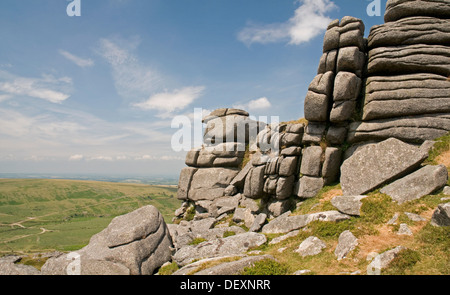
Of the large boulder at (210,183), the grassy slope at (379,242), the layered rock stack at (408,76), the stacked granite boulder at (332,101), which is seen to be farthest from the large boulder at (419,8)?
the large boulder at (210,183)

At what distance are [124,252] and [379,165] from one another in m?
23.7

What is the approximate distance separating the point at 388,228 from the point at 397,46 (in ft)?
78.0

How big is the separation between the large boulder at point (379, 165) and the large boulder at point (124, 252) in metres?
18.7

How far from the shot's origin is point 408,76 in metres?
26.2

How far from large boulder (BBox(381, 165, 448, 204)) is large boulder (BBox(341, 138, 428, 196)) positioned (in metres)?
1.63

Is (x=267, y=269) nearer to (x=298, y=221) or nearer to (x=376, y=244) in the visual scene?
(x=376, y=244)

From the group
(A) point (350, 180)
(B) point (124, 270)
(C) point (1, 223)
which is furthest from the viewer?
(C) point (1, 223)

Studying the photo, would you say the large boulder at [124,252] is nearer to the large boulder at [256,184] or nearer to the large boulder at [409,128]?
the large boulder at [256,184]

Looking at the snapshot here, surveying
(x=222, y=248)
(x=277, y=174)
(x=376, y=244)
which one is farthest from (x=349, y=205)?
(x=277, y=174)

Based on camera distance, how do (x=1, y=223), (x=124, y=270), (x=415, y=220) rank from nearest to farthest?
(x=415, y=220), (x=124, y=270), (x=1, y=223)

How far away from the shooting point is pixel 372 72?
28.0 m

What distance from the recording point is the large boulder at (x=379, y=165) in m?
19.9

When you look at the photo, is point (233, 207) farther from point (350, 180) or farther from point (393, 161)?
point (393, 161)
